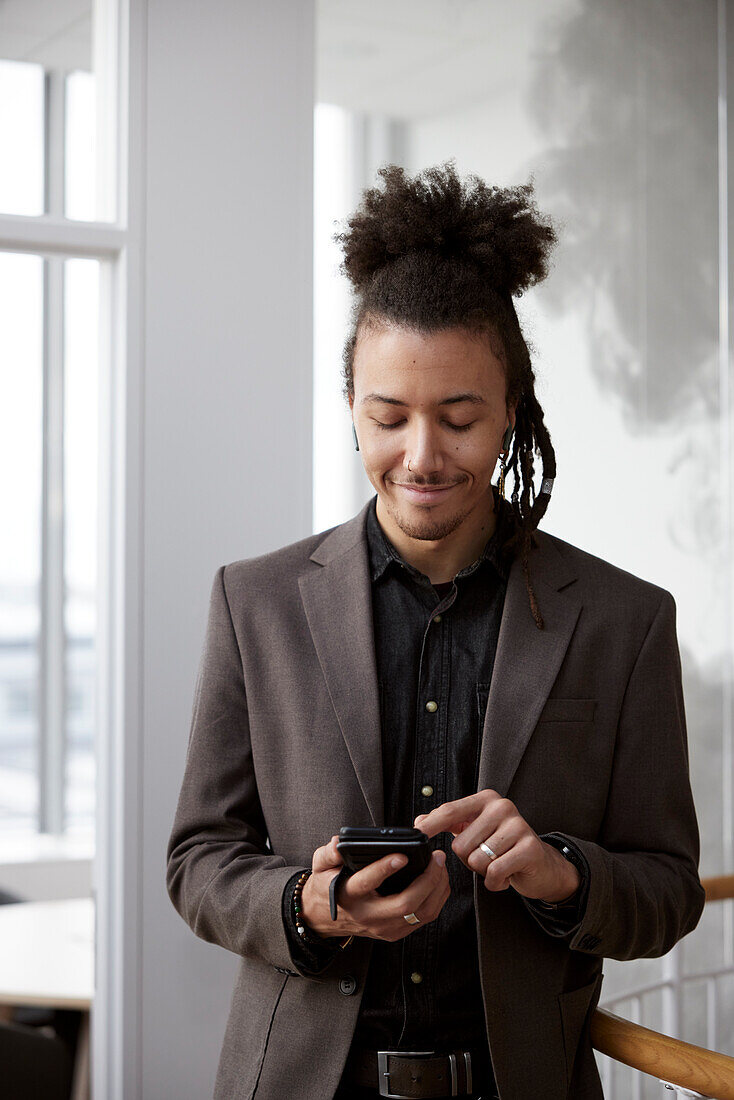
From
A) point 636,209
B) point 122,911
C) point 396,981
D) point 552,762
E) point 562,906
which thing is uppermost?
point 636,209

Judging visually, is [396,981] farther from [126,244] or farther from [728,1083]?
[126,244]

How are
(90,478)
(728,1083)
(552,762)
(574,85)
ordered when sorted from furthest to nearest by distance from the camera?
1. (90,478)
2. (574,85)
3. (552,762)
4. (728,1083)

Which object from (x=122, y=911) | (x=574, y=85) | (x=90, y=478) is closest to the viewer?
(x=122, y=911)

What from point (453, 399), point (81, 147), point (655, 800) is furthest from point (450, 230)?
point (81, 147)

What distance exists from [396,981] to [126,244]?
1.43m

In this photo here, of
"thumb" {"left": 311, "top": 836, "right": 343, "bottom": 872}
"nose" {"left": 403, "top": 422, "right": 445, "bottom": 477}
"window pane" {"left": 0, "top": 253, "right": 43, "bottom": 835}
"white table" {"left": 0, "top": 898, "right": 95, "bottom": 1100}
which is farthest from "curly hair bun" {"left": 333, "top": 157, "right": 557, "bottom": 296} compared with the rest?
"white table" {"left": 0, "top": 898, "right": 95, "bottom": 1100}

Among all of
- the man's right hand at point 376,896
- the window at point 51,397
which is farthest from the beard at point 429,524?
the window at point 51,397

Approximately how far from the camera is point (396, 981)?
1.44m

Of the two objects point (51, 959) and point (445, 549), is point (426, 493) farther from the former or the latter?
point (51, 959)

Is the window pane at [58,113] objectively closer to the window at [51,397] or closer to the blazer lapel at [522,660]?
the window at [51,397]

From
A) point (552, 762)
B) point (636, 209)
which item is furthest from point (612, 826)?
point (636, 209)

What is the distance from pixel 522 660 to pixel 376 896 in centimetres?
39

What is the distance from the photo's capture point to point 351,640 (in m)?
1.54

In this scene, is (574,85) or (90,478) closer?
(574,85)
